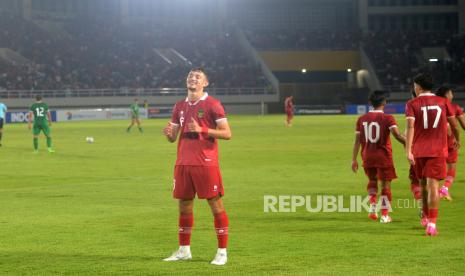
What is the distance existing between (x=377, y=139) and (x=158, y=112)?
227 ft

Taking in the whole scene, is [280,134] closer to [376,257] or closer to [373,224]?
[373,224]

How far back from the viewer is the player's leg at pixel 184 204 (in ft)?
35.0

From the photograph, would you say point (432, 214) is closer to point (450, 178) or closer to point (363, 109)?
point (450, 178)

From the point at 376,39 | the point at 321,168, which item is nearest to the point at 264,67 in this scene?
the point at 376,39

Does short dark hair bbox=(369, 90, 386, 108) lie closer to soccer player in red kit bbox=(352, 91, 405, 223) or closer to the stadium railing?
soccer player in red kit bbox=(352, 91, 405, 223)

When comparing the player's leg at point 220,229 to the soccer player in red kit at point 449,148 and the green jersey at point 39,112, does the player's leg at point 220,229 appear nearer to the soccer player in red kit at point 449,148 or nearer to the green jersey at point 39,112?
the soccer player in red kit at point 449,148

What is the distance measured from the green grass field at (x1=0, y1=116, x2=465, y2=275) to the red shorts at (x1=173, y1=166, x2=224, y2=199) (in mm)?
790

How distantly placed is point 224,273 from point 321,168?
53.5ft

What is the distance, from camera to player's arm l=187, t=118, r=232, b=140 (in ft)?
34.0

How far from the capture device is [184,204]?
10.8 metres

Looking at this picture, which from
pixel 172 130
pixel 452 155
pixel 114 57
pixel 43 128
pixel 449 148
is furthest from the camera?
pixel 114 57

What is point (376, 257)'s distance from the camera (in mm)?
11055

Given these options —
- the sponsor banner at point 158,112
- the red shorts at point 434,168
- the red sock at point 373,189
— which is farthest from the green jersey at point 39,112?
the sponsor banner at point 158,112

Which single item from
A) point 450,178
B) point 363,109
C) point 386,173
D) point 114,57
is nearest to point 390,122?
point 386,173
